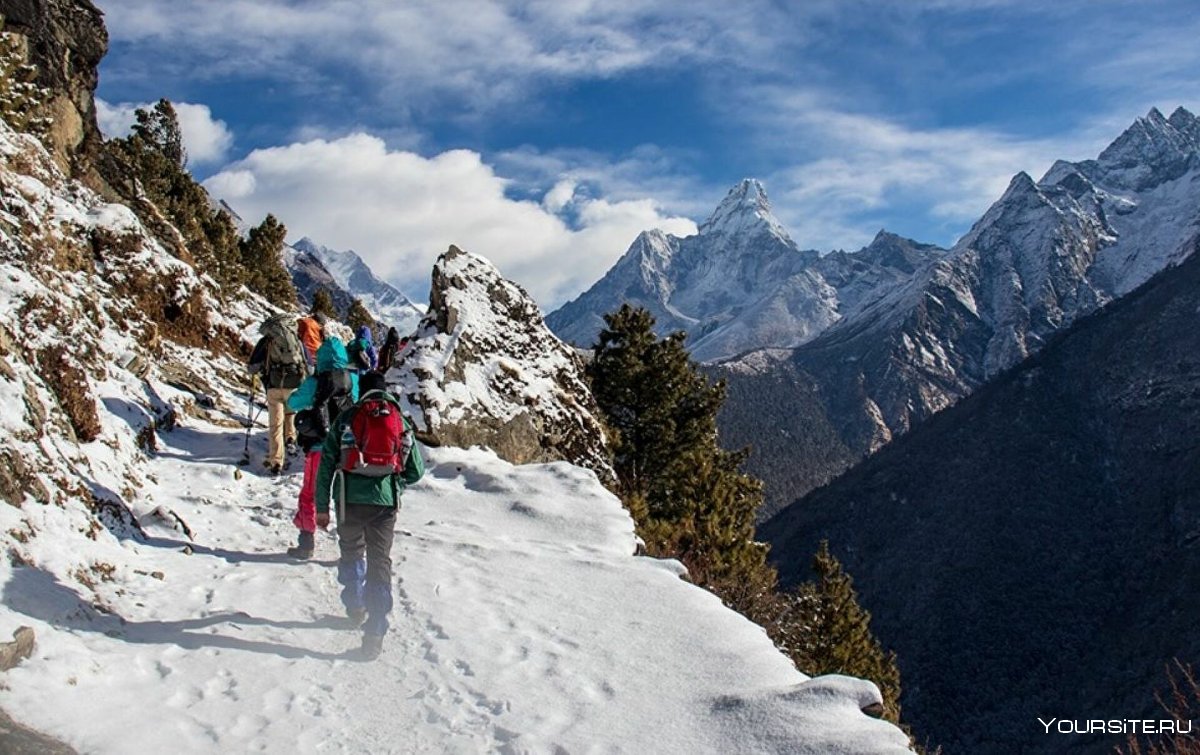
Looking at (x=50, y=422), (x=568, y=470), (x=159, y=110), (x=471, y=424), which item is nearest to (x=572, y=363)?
(x=471, y=424)

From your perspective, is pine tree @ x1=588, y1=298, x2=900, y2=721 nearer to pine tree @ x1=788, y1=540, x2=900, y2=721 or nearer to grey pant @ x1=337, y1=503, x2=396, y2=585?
pine tree @ x1=788, y1=540, x2=900, y2=721

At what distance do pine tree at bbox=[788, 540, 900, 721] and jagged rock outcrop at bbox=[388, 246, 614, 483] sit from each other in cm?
919

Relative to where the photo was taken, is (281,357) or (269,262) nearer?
(281,357)

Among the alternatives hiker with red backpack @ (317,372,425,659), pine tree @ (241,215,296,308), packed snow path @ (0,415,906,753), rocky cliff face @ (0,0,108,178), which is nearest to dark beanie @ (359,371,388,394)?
hiker with red backpack @ (317,372,425,659)

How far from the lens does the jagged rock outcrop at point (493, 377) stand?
57.7ft

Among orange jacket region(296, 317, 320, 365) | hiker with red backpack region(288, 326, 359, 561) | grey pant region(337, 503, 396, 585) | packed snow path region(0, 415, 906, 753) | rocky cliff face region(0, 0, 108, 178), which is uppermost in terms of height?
rocky cliff face region(0, 0, 108, 178)

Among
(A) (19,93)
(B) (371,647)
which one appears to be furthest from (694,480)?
(A) (19,93)

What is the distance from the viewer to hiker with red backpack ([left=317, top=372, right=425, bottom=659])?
8.34 metres

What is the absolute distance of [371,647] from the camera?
309 inches

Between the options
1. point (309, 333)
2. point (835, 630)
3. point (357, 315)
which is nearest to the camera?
point (309, 333)

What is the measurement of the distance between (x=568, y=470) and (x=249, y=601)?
7959mm

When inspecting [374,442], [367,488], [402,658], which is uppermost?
Result: [374,442]

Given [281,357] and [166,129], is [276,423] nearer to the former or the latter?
[281,357]

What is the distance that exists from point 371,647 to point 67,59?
26964 mm
